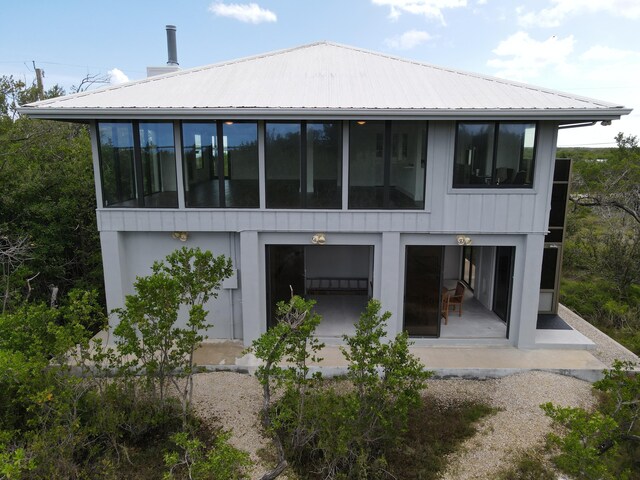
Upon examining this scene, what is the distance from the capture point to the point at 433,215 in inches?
326

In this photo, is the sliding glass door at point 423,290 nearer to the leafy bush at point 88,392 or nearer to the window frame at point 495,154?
the window frame at point 495,154

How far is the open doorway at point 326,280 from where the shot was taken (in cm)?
941

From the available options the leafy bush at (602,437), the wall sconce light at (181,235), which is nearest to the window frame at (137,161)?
the wall sconce light at (181,235)

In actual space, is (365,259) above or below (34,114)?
below

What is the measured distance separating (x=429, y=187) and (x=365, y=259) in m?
4.52

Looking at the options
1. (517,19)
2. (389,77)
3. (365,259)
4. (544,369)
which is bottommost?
(544,369)

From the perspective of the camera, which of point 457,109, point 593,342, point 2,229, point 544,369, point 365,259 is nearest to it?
point 457,109

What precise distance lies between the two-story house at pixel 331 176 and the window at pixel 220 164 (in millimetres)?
25

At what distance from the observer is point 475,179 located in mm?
8172

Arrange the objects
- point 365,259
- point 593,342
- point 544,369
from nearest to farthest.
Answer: point 544,369
point 593,342
point 365,259

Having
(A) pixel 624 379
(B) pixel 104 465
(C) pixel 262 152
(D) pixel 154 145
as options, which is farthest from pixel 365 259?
(B) pixel 104 465

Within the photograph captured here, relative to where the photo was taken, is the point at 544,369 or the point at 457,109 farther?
the point at 544,369

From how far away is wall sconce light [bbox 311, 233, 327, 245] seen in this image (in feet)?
27.7

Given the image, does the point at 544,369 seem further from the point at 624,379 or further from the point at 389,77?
the point at 389,77
